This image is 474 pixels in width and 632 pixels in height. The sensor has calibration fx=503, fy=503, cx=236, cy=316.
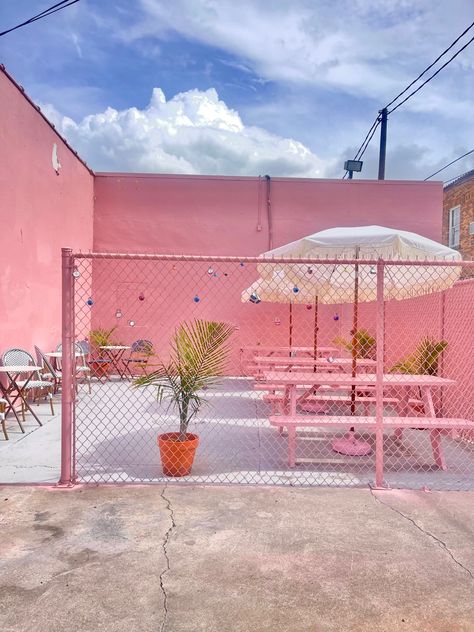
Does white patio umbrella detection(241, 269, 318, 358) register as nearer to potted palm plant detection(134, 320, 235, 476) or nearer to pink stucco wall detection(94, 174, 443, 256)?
potted palm plant detection(134, 320, 235, 476)

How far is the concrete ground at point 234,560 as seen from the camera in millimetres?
2408

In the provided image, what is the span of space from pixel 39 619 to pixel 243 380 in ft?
28.3

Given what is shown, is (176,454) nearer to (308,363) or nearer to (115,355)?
(308,363)

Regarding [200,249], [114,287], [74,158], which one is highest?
[74,158]

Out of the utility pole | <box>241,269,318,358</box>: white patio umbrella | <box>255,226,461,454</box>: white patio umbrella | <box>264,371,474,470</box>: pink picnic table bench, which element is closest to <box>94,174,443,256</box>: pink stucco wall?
<box>241,269,318,358</box>: white patio umbrella

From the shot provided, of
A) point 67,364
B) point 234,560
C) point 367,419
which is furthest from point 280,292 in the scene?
point 234,560

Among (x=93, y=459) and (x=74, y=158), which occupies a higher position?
(x=74, y=158)

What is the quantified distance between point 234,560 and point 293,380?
2.34 meters

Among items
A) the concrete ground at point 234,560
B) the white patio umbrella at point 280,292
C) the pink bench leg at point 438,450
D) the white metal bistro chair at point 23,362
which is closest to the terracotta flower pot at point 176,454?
the concrete ground at point 234,560

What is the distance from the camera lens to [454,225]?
1742cm

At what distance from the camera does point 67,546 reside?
3076mm

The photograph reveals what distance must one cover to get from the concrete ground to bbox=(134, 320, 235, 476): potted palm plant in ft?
1.13

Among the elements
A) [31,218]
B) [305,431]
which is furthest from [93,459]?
[31,218]

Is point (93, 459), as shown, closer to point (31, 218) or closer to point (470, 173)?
point (31, 218)
